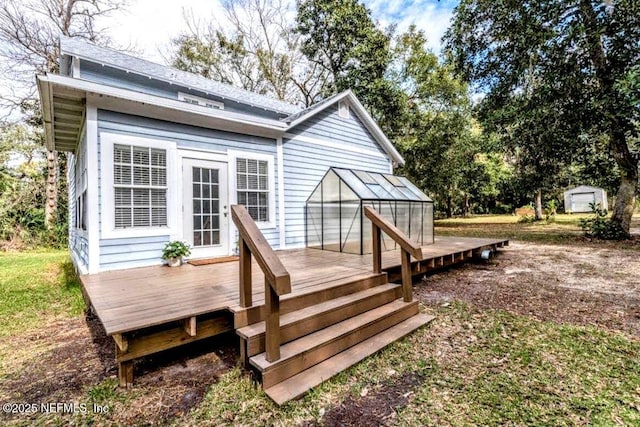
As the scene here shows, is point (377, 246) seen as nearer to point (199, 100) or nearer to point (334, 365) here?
point (334, 365)

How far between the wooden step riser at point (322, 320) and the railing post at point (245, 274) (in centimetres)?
36

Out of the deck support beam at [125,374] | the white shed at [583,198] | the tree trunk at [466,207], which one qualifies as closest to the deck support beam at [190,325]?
the deck support beam at [125,374]

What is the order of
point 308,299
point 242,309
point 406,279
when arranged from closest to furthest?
point 242,309 → point 308,299 → point 406,279

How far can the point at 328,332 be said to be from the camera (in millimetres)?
2904

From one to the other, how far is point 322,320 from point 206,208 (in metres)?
3.54

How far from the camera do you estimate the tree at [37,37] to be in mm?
11461

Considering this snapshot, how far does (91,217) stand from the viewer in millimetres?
4379

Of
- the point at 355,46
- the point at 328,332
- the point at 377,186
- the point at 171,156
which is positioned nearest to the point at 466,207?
the point at 355,46

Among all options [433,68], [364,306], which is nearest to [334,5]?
[433,68]

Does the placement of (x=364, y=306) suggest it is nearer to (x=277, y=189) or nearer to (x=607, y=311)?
(x=607, y=311)

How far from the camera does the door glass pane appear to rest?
17.9 feet

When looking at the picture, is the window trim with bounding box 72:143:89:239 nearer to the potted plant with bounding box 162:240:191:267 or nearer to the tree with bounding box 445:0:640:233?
the potted plant with bounding box 162:240:191:267

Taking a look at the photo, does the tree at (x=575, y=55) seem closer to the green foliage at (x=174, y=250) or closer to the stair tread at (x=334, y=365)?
the stair tread at (x=334, y=365)

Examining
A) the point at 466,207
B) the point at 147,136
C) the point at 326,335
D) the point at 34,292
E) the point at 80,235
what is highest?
the point at 147,136
